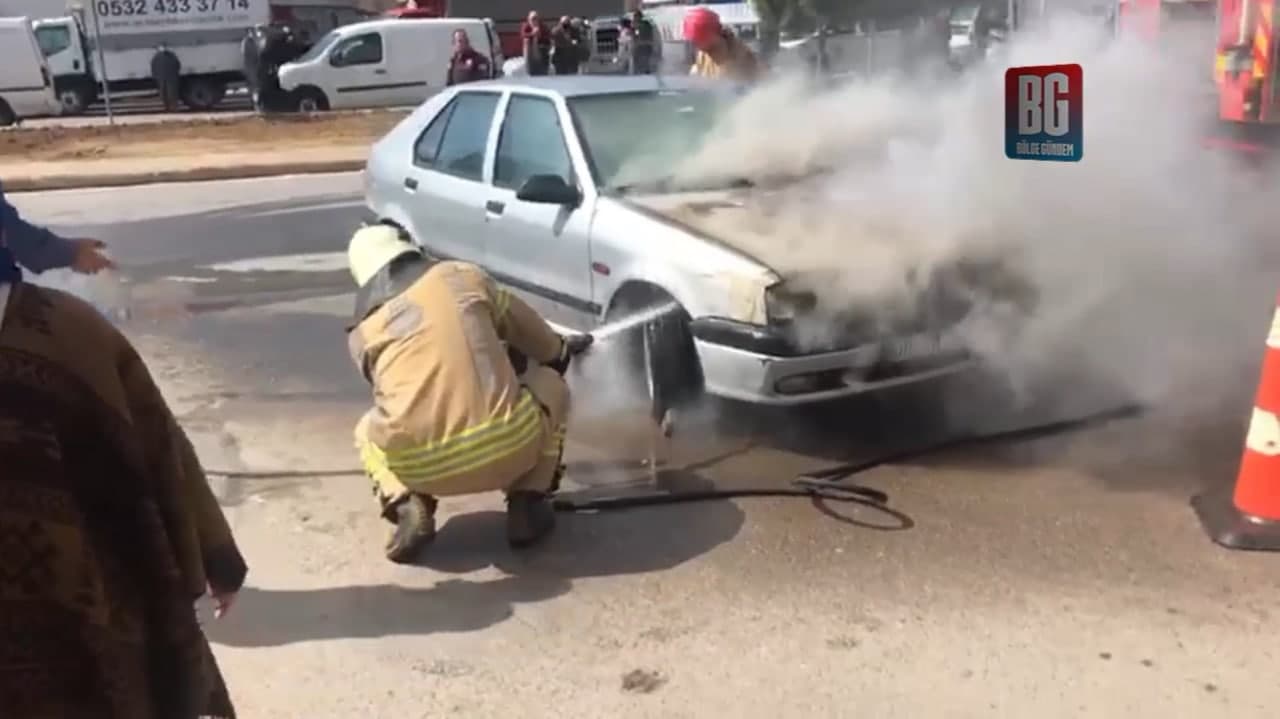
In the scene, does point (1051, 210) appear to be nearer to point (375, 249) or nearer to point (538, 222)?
point (538, 222)

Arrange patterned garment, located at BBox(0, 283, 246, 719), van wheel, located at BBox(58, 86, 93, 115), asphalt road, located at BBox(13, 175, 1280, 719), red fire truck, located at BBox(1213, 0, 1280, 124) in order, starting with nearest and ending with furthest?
1. patterned garment, located at BBox(0, 283, 246, 719)
2. asphalt road, located at BBox(13, 175, 1280, 719)
3. red fire truck, located at BBox(1213, 0, 1280, 124)
4. van wheel, located at BBox(58, 86, 93, 115)

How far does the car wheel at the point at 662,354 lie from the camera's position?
17.8ft

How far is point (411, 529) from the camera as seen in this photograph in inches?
175

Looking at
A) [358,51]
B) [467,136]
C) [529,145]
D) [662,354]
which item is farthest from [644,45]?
[662,354]

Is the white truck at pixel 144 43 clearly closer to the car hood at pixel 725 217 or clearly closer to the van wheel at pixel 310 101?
the van wheel at pixel 310 101

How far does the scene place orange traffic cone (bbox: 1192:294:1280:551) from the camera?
4320mm

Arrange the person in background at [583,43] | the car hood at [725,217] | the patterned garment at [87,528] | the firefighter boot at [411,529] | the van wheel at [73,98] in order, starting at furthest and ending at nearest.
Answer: the van wheel at [73,98], the person in background at [583,43], the car hood at [725,217], the firefighter boot at [411,529], the patterned garment at [87,528]

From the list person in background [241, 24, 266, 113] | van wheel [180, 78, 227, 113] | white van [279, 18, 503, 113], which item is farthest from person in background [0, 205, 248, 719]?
van wheel [180, 78, 227, 113]

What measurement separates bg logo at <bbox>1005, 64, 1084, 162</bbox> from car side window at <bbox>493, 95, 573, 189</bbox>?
75.8 inches

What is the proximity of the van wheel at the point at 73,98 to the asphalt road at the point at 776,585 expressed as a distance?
25235mm

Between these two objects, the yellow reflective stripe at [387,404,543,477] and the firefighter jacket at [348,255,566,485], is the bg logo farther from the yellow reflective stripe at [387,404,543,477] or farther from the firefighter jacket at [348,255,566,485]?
the yellow reflective stripe at [387,404,543,477]

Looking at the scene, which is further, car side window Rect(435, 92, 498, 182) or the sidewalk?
the sidewalk

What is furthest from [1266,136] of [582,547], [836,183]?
[582,547]

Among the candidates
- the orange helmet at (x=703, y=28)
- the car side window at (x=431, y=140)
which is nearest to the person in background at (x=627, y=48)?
the orange helmet at (x=703, y=28)
